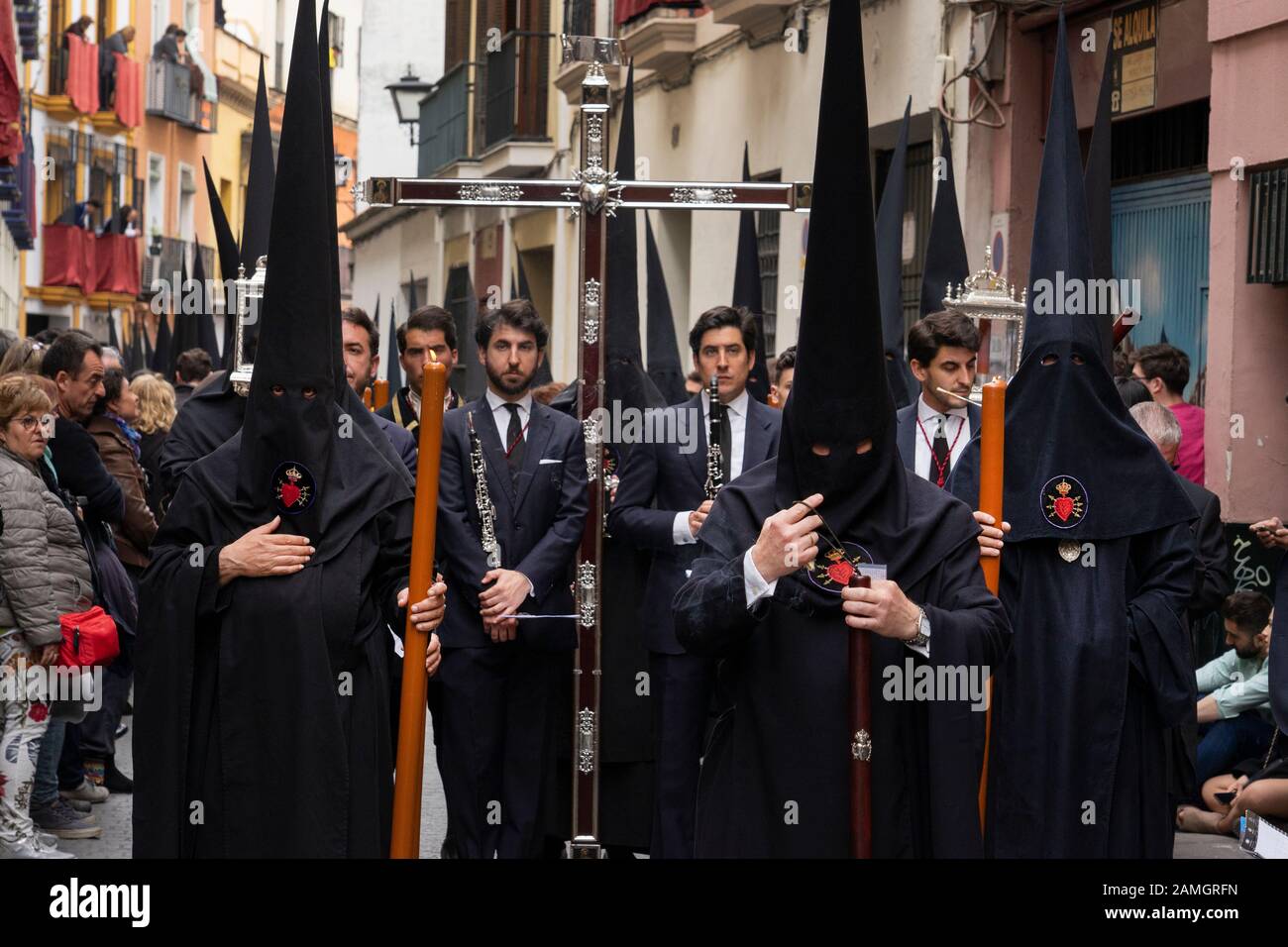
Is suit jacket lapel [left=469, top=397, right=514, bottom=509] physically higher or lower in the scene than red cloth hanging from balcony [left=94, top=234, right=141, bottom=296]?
lower

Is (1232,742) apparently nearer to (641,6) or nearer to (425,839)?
(425,839)

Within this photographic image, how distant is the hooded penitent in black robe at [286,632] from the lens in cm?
548

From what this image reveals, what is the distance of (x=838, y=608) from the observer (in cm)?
471

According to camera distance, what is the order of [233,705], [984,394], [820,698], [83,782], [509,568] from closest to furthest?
[820,698], [984,394], [233,705], [509,568], [83,782]

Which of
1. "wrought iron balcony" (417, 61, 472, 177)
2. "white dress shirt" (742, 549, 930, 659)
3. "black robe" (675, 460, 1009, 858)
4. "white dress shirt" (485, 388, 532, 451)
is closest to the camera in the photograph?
"white dress shirt" (742, 549, 930, 659)

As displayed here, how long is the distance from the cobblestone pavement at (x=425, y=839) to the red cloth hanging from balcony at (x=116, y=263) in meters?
37.9

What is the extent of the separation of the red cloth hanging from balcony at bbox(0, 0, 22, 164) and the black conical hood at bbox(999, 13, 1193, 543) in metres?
8.32

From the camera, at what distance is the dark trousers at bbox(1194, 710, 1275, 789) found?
978 centimetres

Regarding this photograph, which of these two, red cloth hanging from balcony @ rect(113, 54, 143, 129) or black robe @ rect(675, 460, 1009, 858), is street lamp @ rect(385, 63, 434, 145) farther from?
black robe @ rect(675, 460, 1009, 858)

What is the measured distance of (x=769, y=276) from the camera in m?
18.4

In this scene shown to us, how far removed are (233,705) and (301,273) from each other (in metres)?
1.16

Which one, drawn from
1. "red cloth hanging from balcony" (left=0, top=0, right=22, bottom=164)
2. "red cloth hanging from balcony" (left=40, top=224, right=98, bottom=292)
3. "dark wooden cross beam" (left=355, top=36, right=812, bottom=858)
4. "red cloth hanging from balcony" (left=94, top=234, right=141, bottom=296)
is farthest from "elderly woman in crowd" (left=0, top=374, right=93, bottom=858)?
"red cloth hanging from balcony" (left=94, top=234, right=141, bottom=296)
